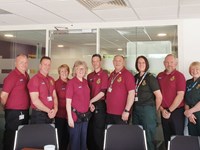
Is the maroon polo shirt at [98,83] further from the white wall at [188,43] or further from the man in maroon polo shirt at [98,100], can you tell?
the white wall at [188,43]

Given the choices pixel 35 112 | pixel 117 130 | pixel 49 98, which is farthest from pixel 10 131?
pixel 117 130

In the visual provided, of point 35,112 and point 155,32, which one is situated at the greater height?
point 155,32

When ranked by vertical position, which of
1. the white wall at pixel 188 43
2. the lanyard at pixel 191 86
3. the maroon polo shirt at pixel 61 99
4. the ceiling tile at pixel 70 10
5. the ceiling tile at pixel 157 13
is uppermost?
the ceiling tile at pixel 70 10

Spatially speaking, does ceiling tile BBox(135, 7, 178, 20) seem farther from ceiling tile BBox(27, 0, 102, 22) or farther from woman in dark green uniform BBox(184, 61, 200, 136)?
woman in dark green uniform BBox(184, 61, 200, 136)

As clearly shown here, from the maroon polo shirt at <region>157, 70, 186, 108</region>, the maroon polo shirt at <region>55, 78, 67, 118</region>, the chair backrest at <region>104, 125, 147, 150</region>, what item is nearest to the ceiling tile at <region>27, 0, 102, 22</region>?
the maroon polo shirt at <region>55, 78, 67, 118</region>

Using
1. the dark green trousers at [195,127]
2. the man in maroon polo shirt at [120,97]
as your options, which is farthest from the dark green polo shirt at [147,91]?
the dark green trousers at [195,127]

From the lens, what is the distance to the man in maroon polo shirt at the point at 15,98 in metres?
3.41

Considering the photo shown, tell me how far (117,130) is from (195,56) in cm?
247

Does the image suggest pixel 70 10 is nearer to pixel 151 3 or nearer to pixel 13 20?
pixel 151 3

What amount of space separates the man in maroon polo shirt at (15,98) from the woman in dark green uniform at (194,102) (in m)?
2.37

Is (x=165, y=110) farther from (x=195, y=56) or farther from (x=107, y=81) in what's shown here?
(x=195, y=56)

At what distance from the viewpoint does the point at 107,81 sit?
12.1 ft

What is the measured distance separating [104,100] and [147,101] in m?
0.68

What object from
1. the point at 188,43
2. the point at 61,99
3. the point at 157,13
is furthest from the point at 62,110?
the point at 188,43
